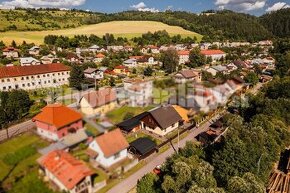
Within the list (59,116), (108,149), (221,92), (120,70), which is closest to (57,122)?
(59,116)

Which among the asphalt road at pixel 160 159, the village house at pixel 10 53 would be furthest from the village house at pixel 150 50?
the asphalt road at pixel 160 159

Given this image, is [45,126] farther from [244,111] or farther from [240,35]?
[240,35]

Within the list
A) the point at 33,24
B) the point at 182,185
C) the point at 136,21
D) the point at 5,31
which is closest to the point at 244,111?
the point at 182,185

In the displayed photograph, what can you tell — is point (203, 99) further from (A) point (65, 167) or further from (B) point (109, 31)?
(B) point (109, 31)

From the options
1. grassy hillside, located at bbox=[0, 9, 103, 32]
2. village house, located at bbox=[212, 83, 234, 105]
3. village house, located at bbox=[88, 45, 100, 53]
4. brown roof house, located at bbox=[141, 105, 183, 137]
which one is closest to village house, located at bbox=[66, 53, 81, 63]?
village house, located at bbox=[88, 45, 100, 53]

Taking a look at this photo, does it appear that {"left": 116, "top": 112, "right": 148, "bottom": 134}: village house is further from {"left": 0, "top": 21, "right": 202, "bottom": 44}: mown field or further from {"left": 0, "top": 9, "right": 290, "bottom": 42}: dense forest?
{"left": 0, "top": 9, "right": 290, "bottom": 42}: dense forest

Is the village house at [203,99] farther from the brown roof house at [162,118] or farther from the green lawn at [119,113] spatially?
the green lawn at [119,113]
